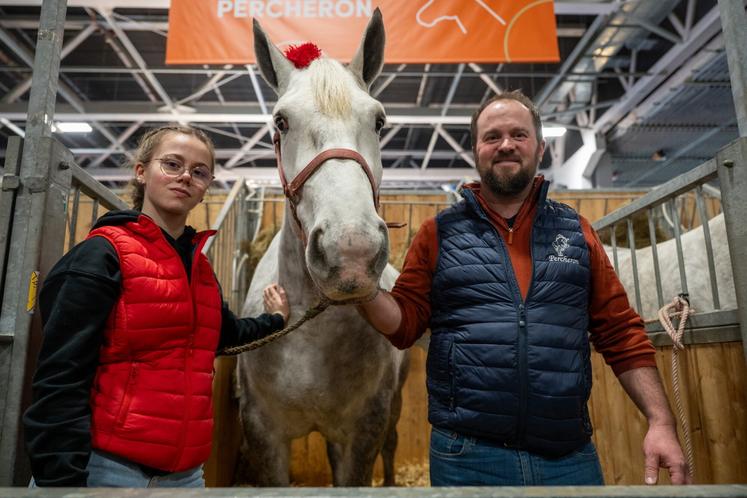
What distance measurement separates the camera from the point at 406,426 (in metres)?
4.54

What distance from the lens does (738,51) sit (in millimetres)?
1469

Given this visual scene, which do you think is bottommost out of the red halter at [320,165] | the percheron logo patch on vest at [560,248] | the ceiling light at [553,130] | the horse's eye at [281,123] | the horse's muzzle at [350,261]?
the horse's muzzle at [350,261]

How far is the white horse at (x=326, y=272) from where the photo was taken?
1.26 metres

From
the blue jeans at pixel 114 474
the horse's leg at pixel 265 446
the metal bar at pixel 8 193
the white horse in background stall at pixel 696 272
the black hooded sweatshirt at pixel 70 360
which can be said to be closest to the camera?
the black hooded sweatshirt at pixel 70 360

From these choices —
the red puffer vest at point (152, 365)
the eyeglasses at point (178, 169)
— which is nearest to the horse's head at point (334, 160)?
the eyeglasses at point (178, 169)

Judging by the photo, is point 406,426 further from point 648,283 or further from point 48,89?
point 48,89

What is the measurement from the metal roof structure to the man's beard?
5.25 meters

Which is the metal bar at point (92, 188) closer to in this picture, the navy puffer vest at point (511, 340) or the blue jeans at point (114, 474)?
the blue jeans at point (114, 474)

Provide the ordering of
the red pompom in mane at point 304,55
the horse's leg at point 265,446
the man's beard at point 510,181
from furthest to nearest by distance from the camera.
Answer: the horse's leg at point 265,446, the red pompom in mane at point 304,55, the man's beard at point 510,181

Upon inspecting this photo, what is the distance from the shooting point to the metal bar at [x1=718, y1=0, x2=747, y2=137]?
4.71 feet

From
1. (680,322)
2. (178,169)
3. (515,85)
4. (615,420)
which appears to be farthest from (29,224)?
(515,85)

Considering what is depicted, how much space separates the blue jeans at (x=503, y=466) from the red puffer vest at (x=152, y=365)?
730mm

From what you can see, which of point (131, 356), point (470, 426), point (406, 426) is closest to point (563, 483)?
point (470, 426)

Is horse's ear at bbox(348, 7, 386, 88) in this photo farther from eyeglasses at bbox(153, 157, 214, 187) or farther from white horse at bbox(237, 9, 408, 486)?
eyeglasses at bbox(153, 157, 214, 187)
